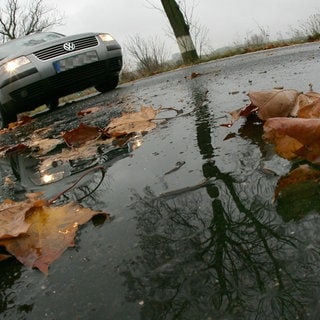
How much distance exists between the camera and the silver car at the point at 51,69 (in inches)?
190

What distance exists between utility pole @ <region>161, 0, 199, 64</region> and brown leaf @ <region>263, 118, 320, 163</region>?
9.24 meters

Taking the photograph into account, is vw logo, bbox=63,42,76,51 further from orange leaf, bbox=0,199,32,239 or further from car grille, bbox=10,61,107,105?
orange leaf, bbox=0,199,32,239

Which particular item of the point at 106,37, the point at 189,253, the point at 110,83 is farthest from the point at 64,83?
the point at 189,253

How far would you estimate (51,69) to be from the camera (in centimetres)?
490

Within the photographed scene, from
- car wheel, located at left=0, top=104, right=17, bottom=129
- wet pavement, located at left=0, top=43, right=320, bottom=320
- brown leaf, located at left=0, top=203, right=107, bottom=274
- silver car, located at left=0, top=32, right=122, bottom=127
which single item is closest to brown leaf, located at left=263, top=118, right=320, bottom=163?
wet pavement, located at left=0, top=43, right=320, bottom=320

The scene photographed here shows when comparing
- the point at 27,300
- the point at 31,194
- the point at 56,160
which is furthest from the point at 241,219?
the point at 56,160

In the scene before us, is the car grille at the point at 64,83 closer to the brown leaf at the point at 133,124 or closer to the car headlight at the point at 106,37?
the car headlight at the point at 106,37

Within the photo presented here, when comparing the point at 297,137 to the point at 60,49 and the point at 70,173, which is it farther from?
the point at 60,49

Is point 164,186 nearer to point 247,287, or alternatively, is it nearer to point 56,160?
point 247,287

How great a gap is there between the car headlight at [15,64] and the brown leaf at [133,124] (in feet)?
10.5

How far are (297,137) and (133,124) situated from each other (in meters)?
1.23

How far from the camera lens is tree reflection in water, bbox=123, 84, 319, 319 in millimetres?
563

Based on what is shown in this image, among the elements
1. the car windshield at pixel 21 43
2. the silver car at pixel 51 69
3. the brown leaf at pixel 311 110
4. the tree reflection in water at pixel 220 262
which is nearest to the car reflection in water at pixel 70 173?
the tree reflection in water at pixel 220 262

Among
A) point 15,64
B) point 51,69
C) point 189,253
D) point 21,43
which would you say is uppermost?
point 21,43
